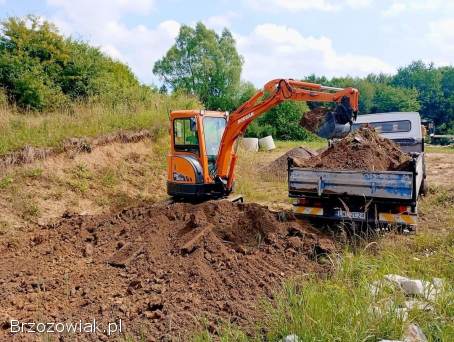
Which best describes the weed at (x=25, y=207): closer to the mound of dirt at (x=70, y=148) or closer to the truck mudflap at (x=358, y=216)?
the mound of dirt at (x=70, y=148)

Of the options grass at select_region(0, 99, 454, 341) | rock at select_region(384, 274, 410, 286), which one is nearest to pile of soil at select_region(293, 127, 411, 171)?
grass at select_region(0, 99, 454, 341)

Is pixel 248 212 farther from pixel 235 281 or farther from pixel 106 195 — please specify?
pixel 106 195

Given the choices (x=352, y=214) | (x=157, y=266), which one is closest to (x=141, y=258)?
(x=157, y=266)

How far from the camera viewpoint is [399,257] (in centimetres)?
505

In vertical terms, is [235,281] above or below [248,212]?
below

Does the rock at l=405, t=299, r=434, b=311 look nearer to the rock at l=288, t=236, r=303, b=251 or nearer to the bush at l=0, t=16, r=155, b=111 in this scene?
the rock at l=288, t=236, r=303, b=251

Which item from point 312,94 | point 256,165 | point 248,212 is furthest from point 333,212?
point 256,165

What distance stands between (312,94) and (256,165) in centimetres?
884

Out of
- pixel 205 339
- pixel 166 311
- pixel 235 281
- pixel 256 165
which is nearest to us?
pixel 205 339

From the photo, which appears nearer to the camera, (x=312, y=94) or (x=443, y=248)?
→ (x=443, y=248)

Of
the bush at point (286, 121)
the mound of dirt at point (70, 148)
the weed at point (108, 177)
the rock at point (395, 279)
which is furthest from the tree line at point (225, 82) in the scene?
the rock at point (395, 279)

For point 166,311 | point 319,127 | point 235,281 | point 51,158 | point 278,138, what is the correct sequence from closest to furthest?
point 166,311, point 235,281, point 319,127, point 51,158, point 278,138

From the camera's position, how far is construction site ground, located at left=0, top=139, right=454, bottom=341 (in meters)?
4.15

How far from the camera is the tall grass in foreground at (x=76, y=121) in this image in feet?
32.6
